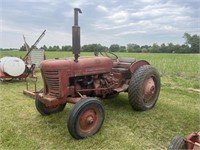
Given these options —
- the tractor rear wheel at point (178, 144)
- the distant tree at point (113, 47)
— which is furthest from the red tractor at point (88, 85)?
the tractor rear wheel at point (178, 144)

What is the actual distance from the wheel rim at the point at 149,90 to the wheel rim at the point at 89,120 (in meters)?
1.23

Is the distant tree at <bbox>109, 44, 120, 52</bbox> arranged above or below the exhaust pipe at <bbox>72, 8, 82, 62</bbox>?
below

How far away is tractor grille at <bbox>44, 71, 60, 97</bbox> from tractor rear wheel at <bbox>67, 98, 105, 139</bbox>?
0.50 metres

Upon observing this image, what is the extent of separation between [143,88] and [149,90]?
18cm

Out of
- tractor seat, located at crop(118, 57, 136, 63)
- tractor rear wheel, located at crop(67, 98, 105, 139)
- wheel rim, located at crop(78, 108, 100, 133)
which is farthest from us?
tractor seat, located at crop(118, 57, 136, 63)

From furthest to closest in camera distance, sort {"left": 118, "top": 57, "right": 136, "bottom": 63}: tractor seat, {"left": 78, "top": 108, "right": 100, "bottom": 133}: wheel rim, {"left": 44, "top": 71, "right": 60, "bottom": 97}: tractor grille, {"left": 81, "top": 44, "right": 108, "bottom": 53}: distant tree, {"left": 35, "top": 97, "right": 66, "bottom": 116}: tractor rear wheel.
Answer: {"left": 81, "top": 44, "right": 108, "bottom": 53}: distant tree → {"left": 118, "top": 57, "right": 136, "bottom": 63}: tractor seat → {"left": 35, "top": 97, "right": 66, "bottom": 116}: tractor rear wheel → {"left": 44, "top": 71, "right": 60, "bottom": 97}: tractor grille → {"left": 78, "top": 108, "right": 100, "bottom": 133}: wheel rim

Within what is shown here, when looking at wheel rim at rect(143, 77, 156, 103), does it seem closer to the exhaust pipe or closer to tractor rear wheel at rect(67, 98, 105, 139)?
tractor rear wheel at rect(67, 98, 105, 139)

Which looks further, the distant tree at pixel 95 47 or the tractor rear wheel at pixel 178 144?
the distant tree at pixel 95 47

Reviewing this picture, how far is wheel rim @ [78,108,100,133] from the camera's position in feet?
10.7

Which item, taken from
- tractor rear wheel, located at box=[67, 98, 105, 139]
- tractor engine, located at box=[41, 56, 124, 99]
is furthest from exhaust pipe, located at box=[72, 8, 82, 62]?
tractor rear wheel, located at box=[67, 98, 105, 139]

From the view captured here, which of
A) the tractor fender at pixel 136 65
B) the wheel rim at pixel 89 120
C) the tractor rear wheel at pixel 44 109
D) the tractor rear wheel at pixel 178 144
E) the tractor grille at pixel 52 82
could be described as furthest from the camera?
the tractor fender at pixel 136 65

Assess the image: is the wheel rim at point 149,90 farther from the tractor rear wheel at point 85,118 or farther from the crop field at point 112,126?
the tractor rear wheel at point 85,118

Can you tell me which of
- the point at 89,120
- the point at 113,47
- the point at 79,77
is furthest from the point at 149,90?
the point at 89,120

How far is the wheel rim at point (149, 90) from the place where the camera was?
4270mm
